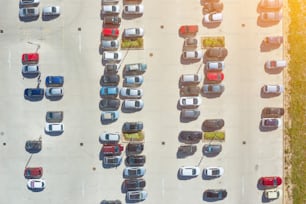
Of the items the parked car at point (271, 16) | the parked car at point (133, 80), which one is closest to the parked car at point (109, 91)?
the parked car at point (133, 80)

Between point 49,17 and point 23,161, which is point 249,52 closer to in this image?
point 49,17

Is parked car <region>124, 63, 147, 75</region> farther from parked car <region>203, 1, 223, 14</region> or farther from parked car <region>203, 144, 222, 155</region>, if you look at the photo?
parked car <region>203, 144, 222, 155</region>

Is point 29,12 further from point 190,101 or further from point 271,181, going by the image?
point 271,181

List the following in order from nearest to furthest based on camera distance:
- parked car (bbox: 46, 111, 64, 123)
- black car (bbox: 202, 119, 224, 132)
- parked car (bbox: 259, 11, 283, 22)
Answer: parked car (bbox: 259, 11, 283, 22)
black car (bbox: 202, 119, 224, 132)
parked car (bbox: 46, 111, 64, 123)

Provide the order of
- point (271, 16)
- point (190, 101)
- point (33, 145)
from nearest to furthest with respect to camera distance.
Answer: point (271, 16)
point (190, 101)
point (33, 145)

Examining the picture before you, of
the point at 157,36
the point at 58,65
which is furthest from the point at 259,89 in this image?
the point at 58,65

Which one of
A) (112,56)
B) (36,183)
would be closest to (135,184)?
(36,183)

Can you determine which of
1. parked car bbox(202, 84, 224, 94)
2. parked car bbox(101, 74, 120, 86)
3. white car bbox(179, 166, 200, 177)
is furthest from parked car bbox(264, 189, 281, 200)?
parked car bbox(101, 74, 120, 86)
